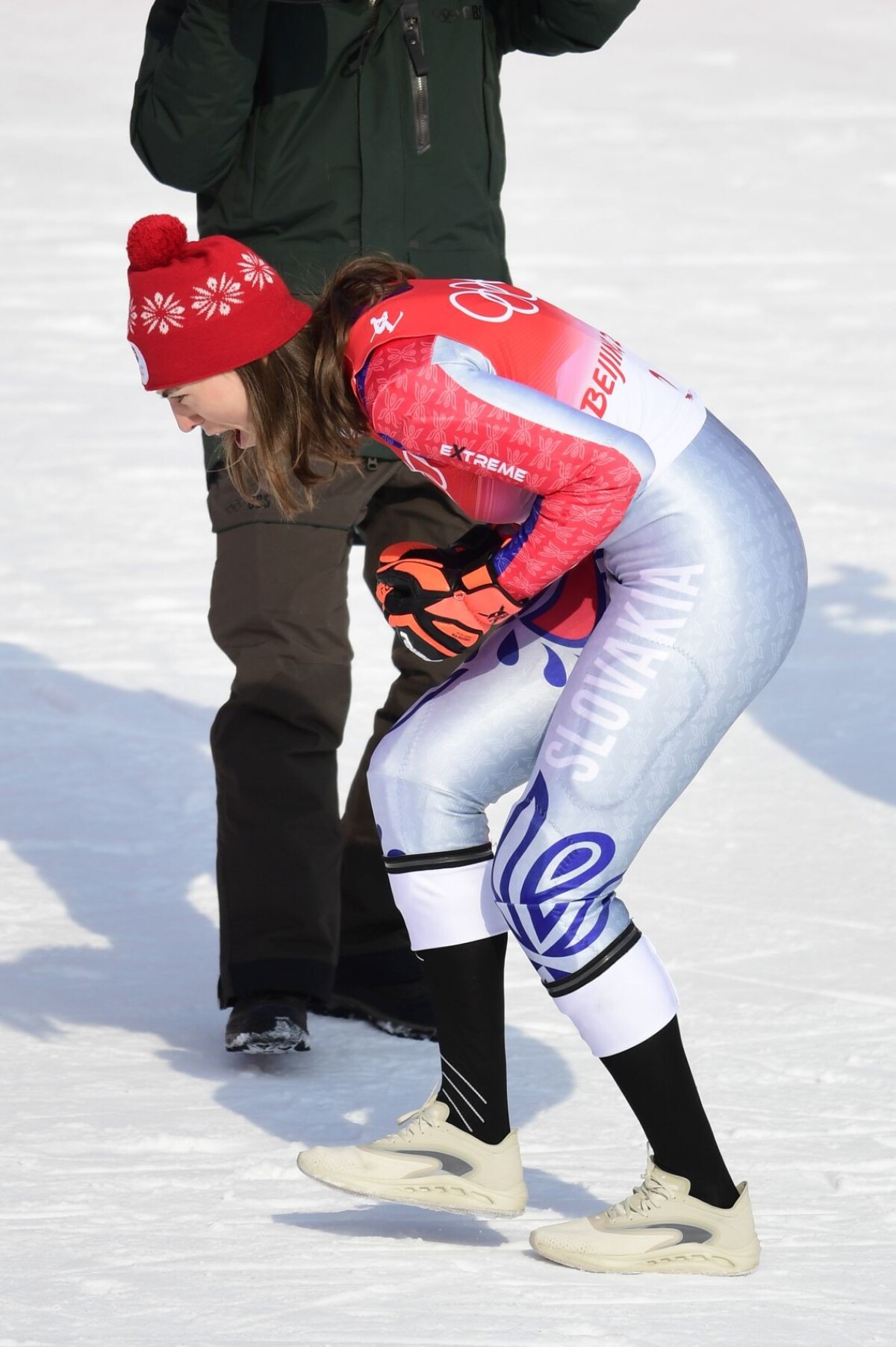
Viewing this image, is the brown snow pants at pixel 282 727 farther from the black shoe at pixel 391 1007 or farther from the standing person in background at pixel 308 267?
the black shoe at pixel 391 1007

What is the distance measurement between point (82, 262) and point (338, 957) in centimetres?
803

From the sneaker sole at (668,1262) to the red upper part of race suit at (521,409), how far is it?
0.94 m

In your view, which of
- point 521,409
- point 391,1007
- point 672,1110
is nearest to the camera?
point 521,409

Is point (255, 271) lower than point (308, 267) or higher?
higher

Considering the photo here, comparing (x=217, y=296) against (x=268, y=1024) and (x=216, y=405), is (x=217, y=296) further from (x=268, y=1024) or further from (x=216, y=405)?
(x=268, y=1024)

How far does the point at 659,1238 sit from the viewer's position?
120 inches

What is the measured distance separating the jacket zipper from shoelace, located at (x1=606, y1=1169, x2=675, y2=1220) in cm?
200

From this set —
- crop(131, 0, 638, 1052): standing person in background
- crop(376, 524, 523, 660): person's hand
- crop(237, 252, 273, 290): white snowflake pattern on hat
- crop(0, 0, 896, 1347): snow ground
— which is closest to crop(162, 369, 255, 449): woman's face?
crop(237, 252, 273, 290): white snowflake pattern on hat

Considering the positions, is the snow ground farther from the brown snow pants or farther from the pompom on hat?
the pompom on hat

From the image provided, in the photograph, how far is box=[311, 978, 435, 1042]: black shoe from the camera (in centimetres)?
429

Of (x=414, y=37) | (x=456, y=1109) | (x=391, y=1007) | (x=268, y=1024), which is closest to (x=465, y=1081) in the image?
(x=456, y=1109)

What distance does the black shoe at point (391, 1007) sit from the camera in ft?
14.1

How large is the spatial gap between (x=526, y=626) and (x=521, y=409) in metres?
0.43

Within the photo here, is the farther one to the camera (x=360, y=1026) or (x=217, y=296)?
(x=360, y=1026)
